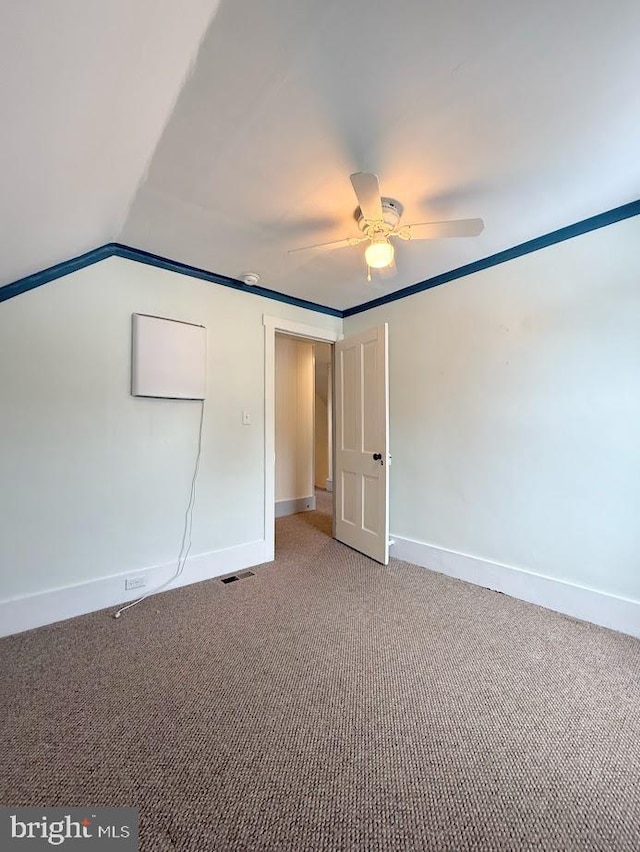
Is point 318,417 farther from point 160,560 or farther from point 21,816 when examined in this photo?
point 21,816

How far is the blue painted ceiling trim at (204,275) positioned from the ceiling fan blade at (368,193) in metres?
1.52

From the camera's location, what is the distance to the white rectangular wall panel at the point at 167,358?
8.07 ft

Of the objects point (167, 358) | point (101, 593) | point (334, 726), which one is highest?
point (167, 358)

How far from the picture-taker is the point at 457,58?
1197 mm

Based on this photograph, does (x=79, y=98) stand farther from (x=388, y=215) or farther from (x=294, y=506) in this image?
(x=294, y=506)

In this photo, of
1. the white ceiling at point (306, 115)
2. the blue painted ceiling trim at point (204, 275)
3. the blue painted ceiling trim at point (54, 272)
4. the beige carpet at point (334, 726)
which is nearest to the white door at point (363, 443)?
the blue painted ceiling trim at point (204, 275)

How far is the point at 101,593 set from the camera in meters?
2.33

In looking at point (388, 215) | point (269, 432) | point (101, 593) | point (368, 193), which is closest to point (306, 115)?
point (368, 193)

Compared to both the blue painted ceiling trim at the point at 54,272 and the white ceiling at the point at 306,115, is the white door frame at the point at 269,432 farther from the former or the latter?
the blue painted ceiling trim at the point at 54,272

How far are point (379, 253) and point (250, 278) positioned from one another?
4.20 feet

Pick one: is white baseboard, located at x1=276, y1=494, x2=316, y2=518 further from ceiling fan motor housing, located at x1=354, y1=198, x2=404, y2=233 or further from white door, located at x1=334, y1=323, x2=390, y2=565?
ceiling fan motor housing, located at x1=354, y1=198, x2=404, y2=233

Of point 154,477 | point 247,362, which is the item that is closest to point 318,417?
point 247,362

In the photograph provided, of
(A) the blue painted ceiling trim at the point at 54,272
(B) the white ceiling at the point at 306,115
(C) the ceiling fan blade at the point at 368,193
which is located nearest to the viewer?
(B) the white ceiling at the point at 306,115

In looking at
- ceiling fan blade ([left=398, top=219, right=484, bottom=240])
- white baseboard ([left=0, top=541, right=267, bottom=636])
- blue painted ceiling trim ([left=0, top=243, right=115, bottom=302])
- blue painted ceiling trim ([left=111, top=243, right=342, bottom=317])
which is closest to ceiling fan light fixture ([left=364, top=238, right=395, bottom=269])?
ceiling fan blade ([left=398, top=219, right=484, bottom=240])
